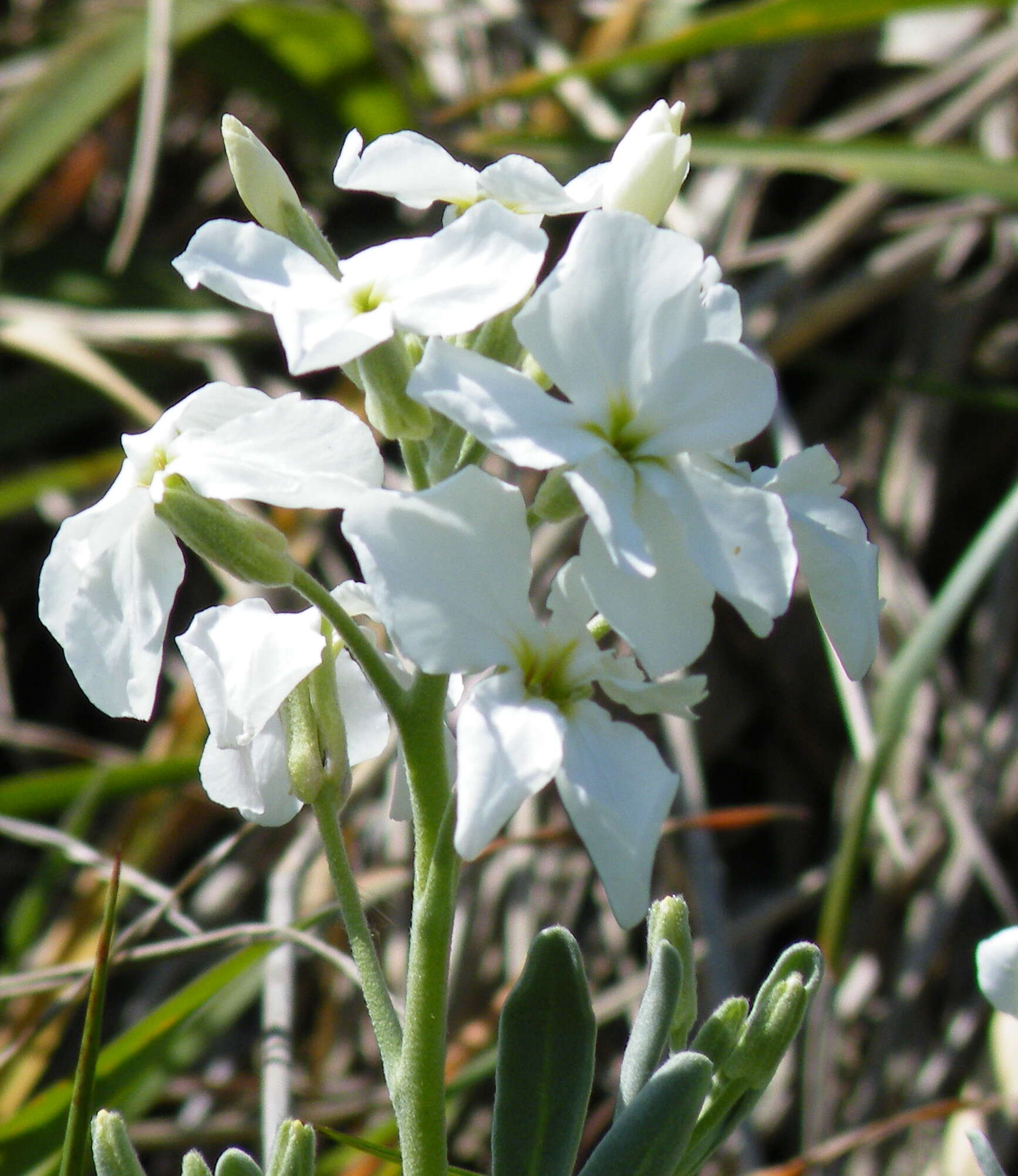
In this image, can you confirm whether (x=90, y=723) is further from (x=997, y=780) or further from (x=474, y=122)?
(x=997, y=780)

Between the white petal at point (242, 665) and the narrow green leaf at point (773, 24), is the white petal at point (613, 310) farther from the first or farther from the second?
the narrow green leaf at point (773, 24)

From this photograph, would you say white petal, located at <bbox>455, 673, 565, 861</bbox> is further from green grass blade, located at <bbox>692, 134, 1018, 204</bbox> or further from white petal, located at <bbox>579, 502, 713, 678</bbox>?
green grass blade, located at <bbox>692, 134, 1018, 204</bbox>

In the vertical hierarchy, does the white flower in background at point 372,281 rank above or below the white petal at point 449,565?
above

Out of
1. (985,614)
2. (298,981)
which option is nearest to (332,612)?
(298,981)

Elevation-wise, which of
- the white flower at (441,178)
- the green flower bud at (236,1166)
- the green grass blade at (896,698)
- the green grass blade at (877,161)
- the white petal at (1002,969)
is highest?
the white flower at (441,178)

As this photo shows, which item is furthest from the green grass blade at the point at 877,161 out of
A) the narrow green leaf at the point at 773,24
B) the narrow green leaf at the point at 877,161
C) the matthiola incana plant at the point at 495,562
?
the matthiola incana plant at the point at 495,562

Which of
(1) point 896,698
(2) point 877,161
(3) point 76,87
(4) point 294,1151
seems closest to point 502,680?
(4) point 294,1151
